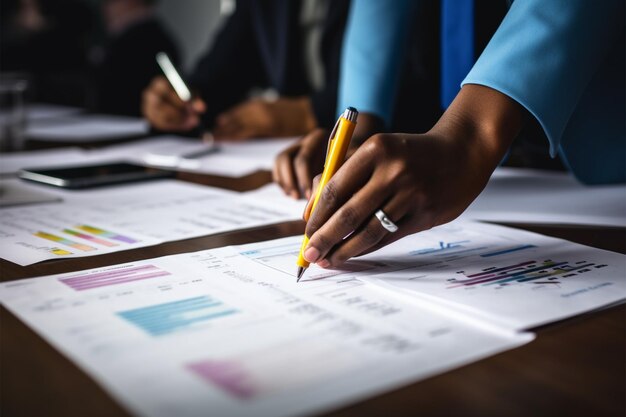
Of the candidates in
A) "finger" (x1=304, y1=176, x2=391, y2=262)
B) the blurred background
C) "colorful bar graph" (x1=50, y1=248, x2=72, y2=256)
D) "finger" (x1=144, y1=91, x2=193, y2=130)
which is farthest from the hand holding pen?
"finger" (x1=304, y1=176, x2=391, y2=262)

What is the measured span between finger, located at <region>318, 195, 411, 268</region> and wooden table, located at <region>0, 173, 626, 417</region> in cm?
13

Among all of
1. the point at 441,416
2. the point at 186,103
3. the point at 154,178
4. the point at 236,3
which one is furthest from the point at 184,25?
the point at 441,416

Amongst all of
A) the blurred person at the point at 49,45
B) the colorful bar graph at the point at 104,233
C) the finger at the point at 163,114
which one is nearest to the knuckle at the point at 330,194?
the colorful bar graph at the point at 104,233

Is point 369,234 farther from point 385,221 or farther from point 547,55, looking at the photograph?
point 547,55

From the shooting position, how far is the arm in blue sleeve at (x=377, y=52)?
920 millimetres

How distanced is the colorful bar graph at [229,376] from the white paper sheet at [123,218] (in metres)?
0.26

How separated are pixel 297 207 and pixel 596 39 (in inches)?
13.8

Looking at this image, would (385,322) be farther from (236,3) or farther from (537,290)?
(236,3)

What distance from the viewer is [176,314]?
38cm

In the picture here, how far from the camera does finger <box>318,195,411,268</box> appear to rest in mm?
453


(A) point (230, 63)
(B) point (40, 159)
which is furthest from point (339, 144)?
(A) point (230, 63)

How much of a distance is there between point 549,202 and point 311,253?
1.22 feet

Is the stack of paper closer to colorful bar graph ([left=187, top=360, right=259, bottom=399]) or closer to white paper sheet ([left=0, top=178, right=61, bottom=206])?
colorful bar graph ([left=187, top=360, right=259, bottom=399])

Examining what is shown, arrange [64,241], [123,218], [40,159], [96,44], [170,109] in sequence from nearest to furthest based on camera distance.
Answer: [64,241] < [123,218] < [40,159] < [170,109] < [96,44]
